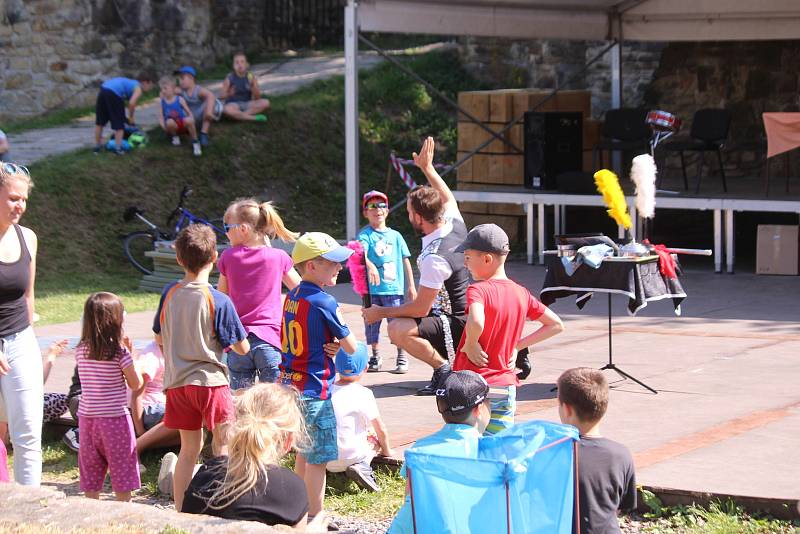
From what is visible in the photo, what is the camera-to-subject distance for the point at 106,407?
5668 mm

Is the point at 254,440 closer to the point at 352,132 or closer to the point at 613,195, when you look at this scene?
the point at 613,195

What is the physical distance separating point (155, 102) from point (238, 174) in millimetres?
2924

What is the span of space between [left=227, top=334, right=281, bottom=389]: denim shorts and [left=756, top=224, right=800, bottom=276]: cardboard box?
27.3 ft

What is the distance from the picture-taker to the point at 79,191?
616 inches

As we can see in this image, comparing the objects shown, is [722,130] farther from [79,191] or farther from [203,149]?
[79,191]

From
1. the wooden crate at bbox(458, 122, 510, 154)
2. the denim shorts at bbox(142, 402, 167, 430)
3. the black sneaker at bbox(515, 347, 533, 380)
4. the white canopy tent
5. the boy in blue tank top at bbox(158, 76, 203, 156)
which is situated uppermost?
the white canopy tent

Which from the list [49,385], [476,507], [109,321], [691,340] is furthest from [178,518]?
[691,340]

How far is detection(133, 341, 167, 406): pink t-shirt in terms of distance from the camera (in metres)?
6.66

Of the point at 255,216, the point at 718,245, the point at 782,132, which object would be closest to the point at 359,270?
the point at 255,216

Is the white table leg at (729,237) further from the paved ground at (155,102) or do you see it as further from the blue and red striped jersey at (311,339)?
the blue and red striped jersey at (311,339)

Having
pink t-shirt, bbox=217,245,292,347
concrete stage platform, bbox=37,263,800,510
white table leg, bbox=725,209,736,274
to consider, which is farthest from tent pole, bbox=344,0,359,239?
pink t-shirt, bbox=217,245,292,347

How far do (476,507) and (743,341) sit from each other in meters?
6.28

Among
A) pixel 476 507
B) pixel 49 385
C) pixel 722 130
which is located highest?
pixel 722 130

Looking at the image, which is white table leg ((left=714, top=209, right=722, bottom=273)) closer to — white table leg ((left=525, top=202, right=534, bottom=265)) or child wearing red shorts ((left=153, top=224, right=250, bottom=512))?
white table leg ((left=525, top=202, right=534, bottom=265))
